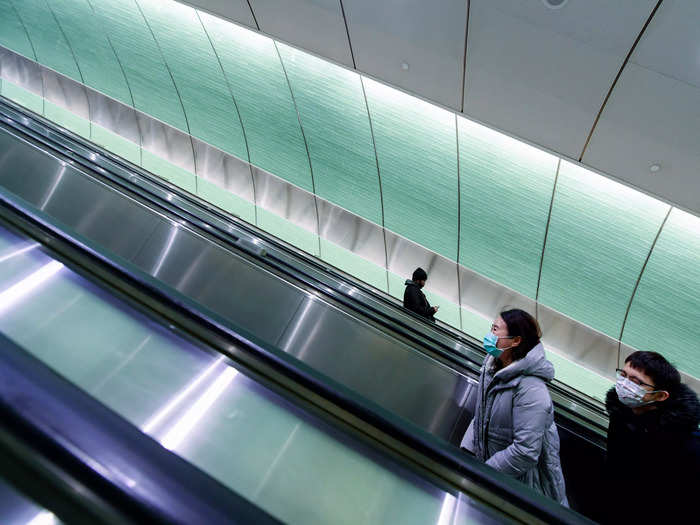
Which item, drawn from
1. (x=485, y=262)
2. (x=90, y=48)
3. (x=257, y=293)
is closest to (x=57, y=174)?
(x=257, y=293)

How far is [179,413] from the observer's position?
128 centimetres

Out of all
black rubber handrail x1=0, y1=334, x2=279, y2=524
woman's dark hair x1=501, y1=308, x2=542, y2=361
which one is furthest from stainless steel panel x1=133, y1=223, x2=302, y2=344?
black rubber handrail x1=0, y1=334, x2=279, y2=524

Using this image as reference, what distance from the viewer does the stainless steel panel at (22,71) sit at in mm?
19375

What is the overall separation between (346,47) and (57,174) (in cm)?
484

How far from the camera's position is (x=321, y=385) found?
1.62 meters

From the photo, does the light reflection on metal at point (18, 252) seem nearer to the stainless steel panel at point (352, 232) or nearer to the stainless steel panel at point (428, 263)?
the stainless steel panel at point (428, 263)

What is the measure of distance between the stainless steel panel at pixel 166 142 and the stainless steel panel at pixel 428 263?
7935 mm

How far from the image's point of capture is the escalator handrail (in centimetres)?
146

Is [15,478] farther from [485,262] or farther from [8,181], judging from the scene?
[485,262]

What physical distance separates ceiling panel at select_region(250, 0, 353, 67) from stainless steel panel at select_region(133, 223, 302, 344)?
4.55m

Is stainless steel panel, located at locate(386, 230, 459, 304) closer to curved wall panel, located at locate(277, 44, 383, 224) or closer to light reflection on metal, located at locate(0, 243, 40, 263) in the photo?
curved wall panel, located at locate(277, 44, 383, 224)

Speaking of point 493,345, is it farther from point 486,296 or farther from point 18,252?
point 486,296

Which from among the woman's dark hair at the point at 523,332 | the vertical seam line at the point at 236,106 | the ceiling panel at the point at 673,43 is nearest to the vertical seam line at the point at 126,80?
the vertical seam line at the point at 236,106

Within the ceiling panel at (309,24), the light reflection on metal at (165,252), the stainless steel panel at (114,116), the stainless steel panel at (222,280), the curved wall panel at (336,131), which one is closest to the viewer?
the stainless steel panel at (222,280)
